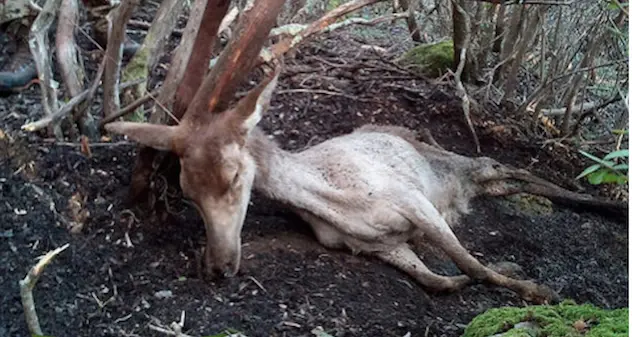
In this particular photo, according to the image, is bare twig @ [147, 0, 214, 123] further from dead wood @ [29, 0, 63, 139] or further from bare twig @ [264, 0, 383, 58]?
dead wood @ [29, 0, 63, 139]

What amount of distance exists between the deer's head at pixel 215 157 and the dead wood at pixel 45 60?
78 centimetres

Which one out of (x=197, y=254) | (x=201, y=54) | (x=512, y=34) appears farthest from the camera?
(x=512, y=34)

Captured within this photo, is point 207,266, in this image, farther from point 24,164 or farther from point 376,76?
point 376,76

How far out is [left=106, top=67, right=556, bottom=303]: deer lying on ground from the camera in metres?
4.55

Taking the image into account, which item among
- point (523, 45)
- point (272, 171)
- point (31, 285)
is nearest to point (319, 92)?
point (523, 45)

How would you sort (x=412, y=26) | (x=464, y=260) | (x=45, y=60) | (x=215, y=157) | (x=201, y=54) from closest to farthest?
(x=215, y=157), (x=201, y=54), (x=45, y=60), (x=464, y=260), (x=412, y=26)

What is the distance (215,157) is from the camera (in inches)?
178

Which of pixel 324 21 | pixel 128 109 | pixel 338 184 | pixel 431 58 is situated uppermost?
pixel 324 21

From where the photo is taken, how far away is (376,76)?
7.88 metres

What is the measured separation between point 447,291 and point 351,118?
2.45m

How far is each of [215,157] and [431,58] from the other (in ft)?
13.6

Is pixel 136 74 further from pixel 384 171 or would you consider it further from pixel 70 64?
pixel 384 171

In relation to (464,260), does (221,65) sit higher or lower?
higher

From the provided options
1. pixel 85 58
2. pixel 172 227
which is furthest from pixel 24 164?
pixel 85 58
